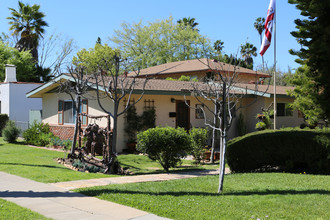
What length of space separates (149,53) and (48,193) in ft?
142

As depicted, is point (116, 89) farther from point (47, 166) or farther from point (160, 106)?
point (160, 106)

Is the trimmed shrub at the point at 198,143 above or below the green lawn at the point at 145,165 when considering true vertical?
above

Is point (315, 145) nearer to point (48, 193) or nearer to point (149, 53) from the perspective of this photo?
point (48, 193)

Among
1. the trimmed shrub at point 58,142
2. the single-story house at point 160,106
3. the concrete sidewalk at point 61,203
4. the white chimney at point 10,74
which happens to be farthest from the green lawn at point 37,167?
the white chimney at point 10,74

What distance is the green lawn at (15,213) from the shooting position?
582 centimetres

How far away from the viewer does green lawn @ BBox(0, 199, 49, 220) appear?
19.1ft

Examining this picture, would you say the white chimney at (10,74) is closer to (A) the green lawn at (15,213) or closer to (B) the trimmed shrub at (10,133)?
(B) the trimmed shrub at (10,133)

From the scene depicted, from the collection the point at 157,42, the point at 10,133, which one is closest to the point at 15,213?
the point at 10,133

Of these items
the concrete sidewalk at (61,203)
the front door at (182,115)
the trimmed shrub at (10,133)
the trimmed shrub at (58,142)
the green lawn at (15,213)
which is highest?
the front door at (182,115)

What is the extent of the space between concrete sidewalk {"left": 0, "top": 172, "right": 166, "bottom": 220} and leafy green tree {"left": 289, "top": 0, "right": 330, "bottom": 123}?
432 inches

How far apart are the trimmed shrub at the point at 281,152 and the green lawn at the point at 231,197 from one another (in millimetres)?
1391

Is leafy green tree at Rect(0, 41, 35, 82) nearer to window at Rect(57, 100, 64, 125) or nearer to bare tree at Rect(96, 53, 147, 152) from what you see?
window at Rect(57, 100, 64, 125)

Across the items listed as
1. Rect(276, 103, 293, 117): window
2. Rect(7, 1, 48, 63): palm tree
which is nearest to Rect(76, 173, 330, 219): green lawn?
Rect(276, 103, 293, 117): window

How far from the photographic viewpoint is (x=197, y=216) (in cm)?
596
